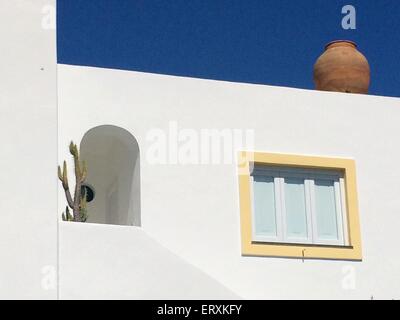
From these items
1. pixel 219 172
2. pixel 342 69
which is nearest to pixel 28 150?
pixel 219 172

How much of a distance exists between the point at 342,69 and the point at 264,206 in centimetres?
353

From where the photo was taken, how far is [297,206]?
17.2m

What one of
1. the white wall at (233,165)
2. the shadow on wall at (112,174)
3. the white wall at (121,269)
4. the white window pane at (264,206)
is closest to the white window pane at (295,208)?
the white window pane at (264,206)

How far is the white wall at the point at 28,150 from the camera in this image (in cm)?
1309

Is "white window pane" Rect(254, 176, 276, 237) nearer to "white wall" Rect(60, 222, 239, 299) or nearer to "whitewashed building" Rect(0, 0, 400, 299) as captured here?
"whitewashed building" Rect(0, 0, 400, 299)

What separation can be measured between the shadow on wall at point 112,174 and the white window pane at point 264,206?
1956mm

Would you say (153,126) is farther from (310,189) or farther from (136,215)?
(310,189)

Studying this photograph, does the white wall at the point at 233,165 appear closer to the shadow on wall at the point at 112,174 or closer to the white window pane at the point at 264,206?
the shadow on wall at the point at 112,174

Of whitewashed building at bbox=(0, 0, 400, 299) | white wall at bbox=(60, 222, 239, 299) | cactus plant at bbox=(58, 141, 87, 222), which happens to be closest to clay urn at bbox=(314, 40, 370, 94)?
whitewashed building at bbox=(0, 0, 400, 299)

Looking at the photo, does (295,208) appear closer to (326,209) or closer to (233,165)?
(326,209)

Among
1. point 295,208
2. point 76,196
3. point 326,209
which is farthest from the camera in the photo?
point 326,209
